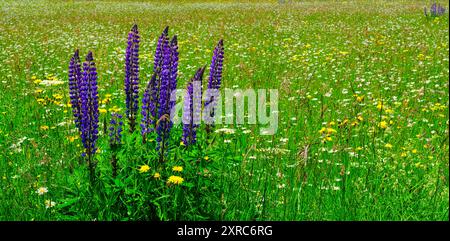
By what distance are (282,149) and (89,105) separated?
192 cm

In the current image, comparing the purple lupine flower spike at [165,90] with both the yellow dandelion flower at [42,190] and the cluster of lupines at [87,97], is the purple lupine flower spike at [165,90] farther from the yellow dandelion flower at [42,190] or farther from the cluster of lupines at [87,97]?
the yellow dandelion flower at [42,190]

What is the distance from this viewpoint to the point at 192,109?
3.37 meters

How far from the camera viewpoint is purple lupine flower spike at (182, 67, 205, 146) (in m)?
3.24

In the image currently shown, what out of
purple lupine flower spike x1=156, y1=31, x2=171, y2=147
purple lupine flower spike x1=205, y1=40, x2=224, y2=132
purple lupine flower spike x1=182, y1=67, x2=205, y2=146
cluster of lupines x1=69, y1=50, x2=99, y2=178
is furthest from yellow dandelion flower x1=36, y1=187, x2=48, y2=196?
purple lupine flower spike x1=205, y1=40, x2=224, y2=132

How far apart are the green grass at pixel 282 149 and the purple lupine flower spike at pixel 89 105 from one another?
0.11 m

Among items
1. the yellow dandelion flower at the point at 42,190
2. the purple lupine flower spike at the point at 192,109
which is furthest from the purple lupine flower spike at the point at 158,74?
the yellow dandelion flower at the point at 42,190

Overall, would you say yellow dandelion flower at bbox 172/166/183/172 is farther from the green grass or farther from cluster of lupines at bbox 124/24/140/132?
cluster of lupines at bbox 124/24/140/132

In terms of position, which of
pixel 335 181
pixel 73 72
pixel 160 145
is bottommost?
pixel 335 181

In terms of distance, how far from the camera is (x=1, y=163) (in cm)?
452

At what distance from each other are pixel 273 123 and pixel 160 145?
271 cm

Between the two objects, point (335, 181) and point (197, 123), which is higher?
point (197, 123)

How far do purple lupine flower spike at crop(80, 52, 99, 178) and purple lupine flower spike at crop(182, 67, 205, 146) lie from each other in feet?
2.13

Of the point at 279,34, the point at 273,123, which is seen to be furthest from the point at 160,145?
the point at 279,34
